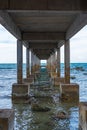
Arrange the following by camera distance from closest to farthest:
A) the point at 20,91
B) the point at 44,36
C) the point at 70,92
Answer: the point at 70,92
the point at 20,91
the point at 44,36

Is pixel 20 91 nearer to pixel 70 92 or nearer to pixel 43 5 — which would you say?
pixel 70 92

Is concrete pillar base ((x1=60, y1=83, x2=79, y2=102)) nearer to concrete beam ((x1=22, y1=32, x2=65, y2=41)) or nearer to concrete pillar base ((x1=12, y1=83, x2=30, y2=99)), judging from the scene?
concrete pillar base ((x1=12, y1=83, x2=30, y2=99))

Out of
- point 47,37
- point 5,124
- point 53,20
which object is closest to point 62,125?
point 5,124

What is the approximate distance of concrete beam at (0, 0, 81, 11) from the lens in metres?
14.3

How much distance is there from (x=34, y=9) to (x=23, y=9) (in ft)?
1.65

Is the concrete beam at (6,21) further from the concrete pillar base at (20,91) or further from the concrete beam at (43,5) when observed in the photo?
the concrete pillar base at (20,91)

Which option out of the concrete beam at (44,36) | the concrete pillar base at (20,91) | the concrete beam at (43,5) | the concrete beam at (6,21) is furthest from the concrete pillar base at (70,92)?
the concrete beam at (43,5)

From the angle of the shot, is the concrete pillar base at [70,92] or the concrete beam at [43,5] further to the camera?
the concrete pillar base at [70,92]

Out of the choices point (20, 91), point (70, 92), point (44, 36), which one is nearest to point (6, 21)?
point (20, 91)

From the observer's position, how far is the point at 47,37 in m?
30.7

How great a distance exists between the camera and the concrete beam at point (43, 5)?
46.9 feet

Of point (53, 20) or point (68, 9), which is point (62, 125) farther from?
point (53, 20)

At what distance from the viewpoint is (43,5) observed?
14297 millimetres

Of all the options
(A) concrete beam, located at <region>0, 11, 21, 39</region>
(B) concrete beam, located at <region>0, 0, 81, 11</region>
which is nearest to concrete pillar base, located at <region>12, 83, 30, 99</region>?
(A) concrete beam, located at <region>0, 11, 21, 39</region>
